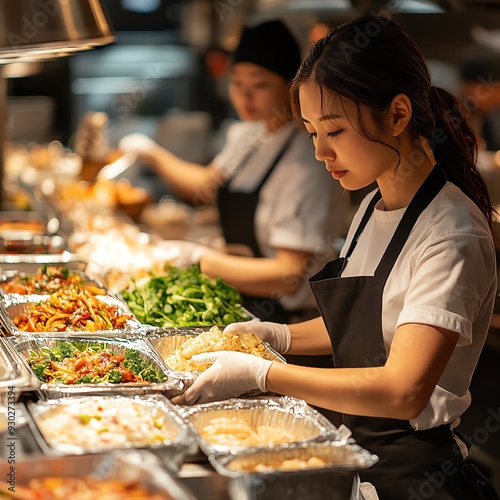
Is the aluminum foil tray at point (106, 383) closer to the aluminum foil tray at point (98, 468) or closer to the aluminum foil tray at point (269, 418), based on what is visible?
the aluminum foil tray at point (269, 418)

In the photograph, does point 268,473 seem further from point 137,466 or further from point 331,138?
point 331,138

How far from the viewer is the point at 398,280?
249 cm

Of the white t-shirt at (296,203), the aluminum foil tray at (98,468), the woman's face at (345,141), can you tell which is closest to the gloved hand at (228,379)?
the aluminum foil tray at (98,468)

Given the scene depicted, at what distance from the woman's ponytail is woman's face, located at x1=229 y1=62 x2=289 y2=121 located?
1907mm

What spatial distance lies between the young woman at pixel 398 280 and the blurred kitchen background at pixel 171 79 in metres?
3.66

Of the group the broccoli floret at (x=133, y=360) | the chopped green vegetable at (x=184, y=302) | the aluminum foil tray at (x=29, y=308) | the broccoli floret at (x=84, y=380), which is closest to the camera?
the broccoli floret at (x=84, y=380)

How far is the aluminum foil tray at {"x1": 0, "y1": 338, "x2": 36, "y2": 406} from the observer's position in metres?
2.20

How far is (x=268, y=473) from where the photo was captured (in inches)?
71.8

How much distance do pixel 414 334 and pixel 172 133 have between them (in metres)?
6.94

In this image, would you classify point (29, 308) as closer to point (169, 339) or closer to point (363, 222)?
point (169, 339)

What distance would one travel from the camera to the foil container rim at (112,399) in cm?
190

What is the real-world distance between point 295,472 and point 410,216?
0.99 meters

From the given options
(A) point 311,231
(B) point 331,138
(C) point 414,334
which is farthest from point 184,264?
(C) point 414,334

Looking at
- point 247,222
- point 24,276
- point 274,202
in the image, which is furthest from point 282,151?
point 24,276
